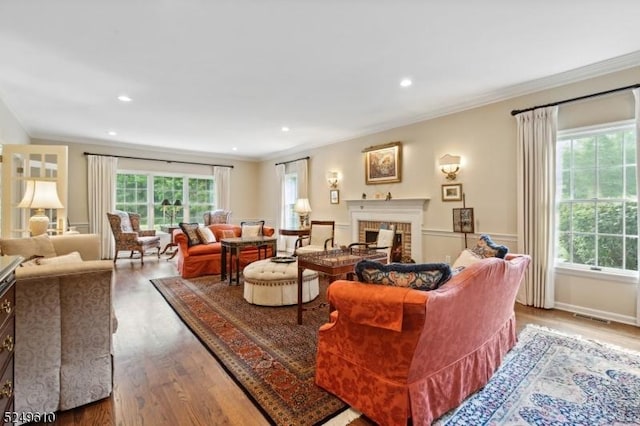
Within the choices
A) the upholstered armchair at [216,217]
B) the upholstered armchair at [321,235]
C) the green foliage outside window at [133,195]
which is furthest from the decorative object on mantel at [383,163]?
the green foliage outside window at [133,195]

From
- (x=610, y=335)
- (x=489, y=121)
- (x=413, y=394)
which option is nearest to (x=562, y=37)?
(x=489, y=121)

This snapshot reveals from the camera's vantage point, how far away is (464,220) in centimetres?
423

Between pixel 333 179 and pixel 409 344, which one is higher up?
pixel 333 179

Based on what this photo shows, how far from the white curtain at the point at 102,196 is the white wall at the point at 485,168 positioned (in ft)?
16.7

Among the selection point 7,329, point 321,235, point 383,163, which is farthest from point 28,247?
point 383,163

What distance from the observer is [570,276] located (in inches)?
136

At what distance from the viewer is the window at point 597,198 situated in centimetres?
313

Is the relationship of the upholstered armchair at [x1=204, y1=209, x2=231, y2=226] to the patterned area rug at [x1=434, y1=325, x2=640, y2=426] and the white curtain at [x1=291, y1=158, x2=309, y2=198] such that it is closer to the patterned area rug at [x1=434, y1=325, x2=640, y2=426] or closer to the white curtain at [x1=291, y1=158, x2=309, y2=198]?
the white curtain at [x1=291, y1=158, x2=309, y2=198]

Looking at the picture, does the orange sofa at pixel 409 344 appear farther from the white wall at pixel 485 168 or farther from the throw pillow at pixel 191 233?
the throw pillow at pixel 191 233

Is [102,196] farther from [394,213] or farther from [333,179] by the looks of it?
[394,213]

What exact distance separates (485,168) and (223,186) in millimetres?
6369

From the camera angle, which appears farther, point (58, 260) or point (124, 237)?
point (124, 237)

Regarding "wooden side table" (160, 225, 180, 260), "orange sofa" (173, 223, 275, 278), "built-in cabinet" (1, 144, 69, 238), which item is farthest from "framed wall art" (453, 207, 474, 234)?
"wooden side table" (160, 225, 180, 260)

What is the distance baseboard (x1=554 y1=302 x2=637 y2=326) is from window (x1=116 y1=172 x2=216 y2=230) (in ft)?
24.5
